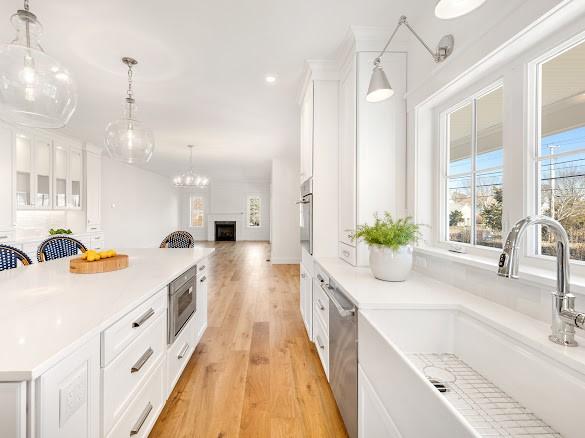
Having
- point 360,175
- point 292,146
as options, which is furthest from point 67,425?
point 292,146

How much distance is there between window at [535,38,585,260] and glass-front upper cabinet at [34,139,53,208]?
231 inches

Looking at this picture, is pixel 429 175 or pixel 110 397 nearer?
pixel 110 397

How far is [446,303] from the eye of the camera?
121 centimetres

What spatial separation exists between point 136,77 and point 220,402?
2948 millimetres

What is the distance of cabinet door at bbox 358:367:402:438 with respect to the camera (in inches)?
33.6

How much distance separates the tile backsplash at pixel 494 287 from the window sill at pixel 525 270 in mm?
27

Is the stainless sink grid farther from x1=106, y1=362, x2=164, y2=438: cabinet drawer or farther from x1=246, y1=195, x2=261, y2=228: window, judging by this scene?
x1=246, y1=195, x2=261, y2=228: window

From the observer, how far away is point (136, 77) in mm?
2732

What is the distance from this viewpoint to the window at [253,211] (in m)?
12.5

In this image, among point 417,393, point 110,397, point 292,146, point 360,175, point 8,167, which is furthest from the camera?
point 292,146

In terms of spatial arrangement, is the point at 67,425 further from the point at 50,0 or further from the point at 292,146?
the point at 292,146

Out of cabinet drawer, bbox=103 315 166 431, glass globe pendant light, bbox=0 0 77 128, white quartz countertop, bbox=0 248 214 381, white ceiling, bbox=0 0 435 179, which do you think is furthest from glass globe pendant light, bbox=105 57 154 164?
cabinet drawer, bbox=103 315 166 431

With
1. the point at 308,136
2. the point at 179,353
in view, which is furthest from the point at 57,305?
the point at 308,136

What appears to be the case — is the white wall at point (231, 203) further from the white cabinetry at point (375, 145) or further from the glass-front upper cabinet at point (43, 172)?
the white cabinetry at point (375, 145)
